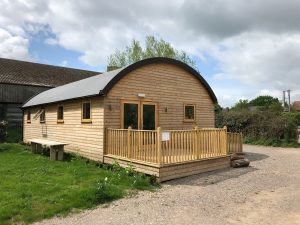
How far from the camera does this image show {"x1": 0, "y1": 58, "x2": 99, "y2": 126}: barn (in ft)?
83.3

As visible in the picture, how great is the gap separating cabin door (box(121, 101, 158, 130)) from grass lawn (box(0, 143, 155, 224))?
2.18 meters

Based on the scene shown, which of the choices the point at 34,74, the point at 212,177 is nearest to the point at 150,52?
the point at 34,74

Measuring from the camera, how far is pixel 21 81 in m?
27.1

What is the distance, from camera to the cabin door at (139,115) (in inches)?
486

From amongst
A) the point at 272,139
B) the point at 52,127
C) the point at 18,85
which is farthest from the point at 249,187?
the point at 18,85

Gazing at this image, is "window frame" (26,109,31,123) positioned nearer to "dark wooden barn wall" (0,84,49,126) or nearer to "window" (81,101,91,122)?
"dark wooden barn wall" (0,84,49,126)

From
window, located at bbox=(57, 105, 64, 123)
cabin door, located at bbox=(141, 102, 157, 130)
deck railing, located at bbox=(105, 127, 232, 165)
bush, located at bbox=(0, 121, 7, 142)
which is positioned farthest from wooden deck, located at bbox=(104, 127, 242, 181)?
bush, located at bbox=(0, 121, 7, 142)

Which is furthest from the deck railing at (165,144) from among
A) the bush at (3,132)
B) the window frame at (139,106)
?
the bush at (3,132)

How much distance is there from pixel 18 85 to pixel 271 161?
72.1ft

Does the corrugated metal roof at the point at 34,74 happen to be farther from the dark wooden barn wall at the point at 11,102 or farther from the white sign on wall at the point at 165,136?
the white sign on wall at the point at 165,136

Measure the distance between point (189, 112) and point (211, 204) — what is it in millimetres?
8413

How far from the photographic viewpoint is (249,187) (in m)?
8.44

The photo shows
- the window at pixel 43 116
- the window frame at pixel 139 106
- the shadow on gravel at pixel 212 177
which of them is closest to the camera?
the shadow on gravel at pixel 212 177

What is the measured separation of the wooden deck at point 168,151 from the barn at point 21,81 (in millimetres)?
15848
